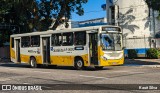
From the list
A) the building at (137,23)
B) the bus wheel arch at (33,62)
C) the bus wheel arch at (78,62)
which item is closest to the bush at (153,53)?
the building at (137,23)

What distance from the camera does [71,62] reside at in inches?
944

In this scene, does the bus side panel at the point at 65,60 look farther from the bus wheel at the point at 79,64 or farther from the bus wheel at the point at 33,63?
the bus wheel at the point at 33,63

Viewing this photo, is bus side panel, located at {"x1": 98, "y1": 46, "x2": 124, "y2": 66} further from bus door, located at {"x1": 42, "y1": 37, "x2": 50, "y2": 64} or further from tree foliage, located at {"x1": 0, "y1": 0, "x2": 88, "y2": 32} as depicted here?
tree foliage, located at {"x1": 0, "y1": 0, "x2": 88, "y2": 32}

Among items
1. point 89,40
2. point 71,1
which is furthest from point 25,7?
point 89,40

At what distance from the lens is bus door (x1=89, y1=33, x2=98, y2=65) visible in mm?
22031

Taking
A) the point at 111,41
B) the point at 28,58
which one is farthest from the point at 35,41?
the point at 111,41

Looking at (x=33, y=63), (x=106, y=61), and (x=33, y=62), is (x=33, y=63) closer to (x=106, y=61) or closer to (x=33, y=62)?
(x=33, y=62)

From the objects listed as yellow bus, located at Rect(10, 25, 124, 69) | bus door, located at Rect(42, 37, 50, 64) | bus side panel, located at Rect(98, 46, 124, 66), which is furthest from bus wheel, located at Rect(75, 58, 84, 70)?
bus door, located at Rect(42, 37, 50, 64)

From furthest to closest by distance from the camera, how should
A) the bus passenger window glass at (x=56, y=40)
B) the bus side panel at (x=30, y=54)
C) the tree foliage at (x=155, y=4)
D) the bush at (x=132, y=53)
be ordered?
the bush at (x=132, y=53), the bus side panel at (x=30, y=54), the tree foliage at (x=155, y=4), the bus passenger window glass at (x=56, y=40)

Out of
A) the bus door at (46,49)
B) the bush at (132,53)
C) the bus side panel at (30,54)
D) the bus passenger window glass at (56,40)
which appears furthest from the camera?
the bush at (132,53)

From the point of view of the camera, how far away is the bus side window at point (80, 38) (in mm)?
22659

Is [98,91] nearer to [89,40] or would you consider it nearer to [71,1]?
[89,40]

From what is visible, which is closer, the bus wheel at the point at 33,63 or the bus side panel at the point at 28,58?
the bus side panel at the point at 28,58

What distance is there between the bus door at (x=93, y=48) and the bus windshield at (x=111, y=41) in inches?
20.1
